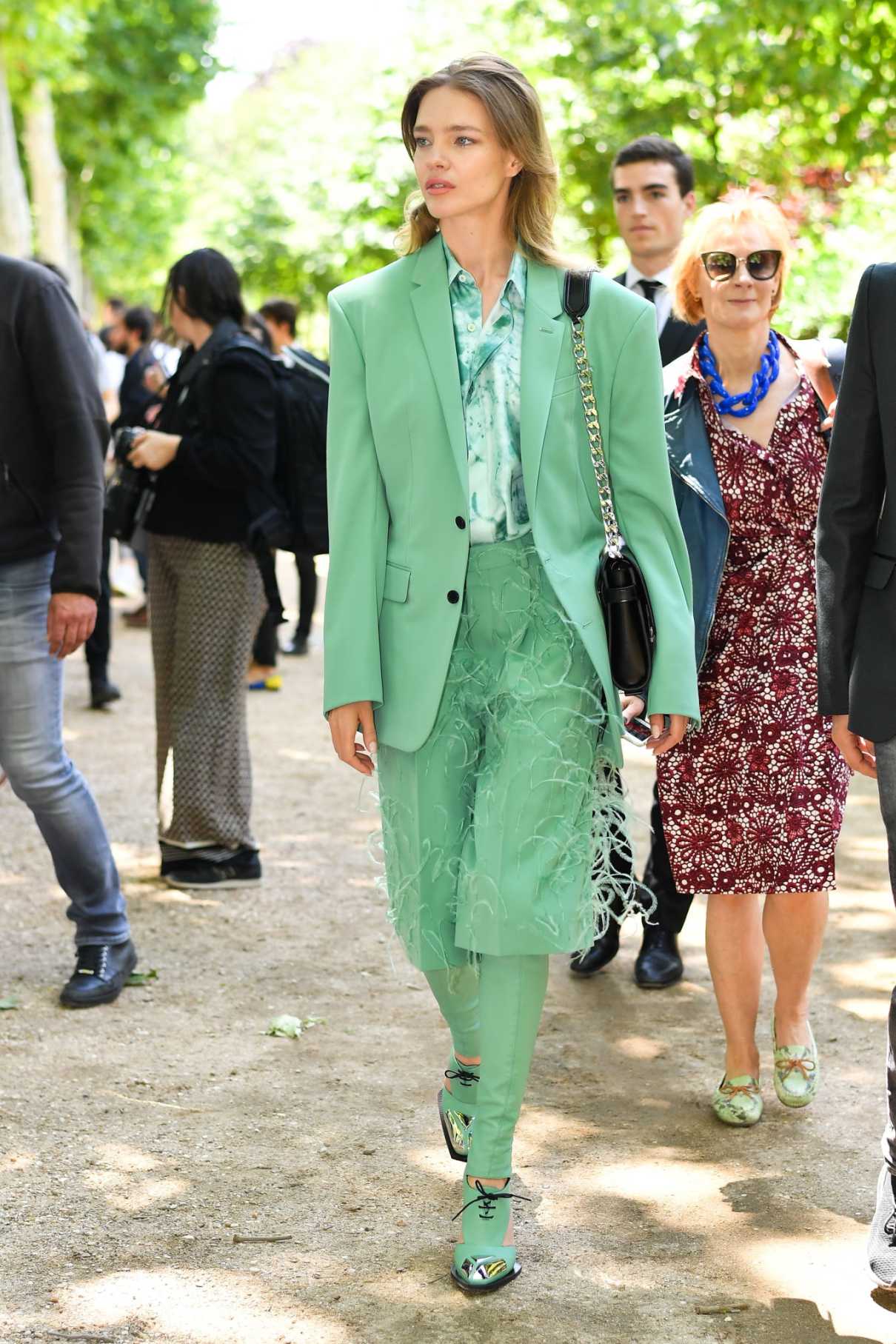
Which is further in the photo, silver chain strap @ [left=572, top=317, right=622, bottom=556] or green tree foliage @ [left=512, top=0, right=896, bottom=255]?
green tree foliage @ [left=512, top=0, right=896, bottom=255]

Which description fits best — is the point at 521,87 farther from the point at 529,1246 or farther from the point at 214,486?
the point at 214,486

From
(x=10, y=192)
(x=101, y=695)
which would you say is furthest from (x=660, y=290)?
(x=10, y=192)

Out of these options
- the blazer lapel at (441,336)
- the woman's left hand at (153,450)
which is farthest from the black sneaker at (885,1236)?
the woman's left hand at (153,450)

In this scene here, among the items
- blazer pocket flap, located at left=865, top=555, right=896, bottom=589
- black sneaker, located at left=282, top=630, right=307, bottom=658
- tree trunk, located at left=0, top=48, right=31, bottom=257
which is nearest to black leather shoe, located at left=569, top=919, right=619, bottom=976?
blazer pocket flap, located at left=865, top=555, right=896, bottom=589

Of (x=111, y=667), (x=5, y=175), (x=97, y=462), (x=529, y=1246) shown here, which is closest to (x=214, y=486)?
(x=97, y=462)

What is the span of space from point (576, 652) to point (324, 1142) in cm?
150

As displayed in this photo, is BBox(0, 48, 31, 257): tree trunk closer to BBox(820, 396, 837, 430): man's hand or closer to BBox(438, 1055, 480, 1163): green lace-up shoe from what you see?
BBox(820, 396, 837, 430): man's hand

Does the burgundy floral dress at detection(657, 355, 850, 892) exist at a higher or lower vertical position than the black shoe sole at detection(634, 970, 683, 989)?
higher

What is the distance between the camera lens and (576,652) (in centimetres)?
359

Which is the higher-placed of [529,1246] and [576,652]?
[576,652]

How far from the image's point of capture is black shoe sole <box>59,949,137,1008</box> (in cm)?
528

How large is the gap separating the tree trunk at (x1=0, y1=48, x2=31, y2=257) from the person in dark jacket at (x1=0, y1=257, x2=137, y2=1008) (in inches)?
568

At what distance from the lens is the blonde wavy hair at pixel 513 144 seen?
11.7 feet

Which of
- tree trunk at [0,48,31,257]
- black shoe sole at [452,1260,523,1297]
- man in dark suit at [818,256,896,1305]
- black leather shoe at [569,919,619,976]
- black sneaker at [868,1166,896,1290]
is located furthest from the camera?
tree trunk at [0,48,31,257]
